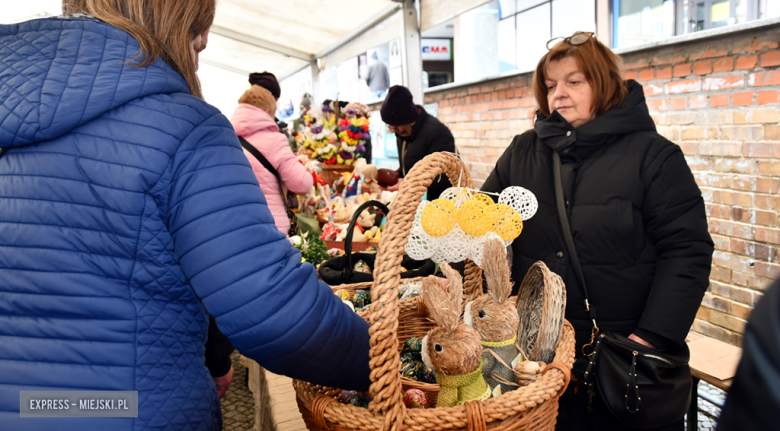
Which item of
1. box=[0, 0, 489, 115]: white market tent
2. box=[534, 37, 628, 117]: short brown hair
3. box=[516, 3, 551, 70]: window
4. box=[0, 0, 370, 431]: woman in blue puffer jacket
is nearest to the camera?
box=[0, 0, 370, 431]: woman in blue puffer jacket

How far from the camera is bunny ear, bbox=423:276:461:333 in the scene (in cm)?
88

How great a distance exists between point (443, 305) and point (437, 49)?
8629 mm

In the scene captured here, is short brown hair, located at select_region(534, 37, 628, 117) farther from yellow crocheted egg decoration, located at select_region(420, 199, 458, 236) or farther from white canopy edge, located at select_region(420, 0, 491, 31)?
white canopy edge, located at select_region(420, 0, 491, 31)

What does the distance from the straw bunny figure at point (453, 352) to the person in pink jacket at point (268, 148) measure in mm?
1848

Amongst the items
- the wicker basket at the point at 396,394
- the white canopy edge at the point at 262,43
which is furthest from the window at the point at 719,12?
the white canopy edge at the point at 262,43

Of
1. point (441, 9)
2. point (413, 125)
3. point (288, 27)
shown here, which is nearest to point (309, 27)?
point (288, 27)

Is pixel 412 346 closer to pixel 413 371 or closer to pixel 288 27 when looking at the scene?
pixel 413 371

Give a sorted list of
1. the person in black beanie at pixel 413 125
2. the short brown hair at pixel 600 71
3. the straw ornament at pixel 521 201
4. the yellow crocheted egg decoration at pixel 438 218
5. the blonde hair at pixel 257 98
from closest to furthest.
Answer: the yellow crocheted egg decoration at pixel 438 218 → the straw ornament at pixel 521 201 → the short brown hair at pixel 600 71 → the blonde hair at pixel 257 98 → the person in black beanie at pixel 413 125

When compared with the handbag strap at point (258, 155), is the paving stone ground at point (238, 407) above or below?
below

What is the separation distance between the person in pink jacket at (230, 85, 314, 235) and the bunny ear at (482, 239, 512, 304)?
1.80m

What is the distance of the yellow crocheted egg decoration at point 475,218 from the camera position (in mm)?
1110

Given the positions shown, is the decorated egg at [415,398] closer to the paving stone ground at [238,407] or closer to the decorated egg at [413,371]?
the decorated egg at [413,371]

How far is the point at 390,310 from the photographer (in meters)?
0.79

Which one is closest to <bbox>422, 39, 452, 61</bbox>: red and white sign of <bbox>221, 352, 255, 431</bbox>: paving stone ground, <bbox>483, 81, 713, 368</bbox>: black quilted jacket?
<bbox>221, 352, 255, 431</bbox>: paving stone ground
